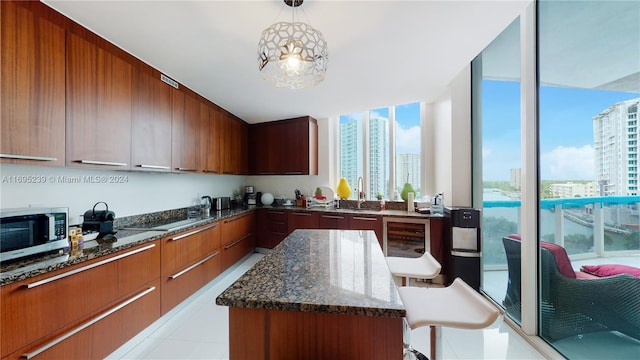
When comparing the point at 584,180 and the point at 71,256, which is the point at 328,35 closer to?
the point at 584,180

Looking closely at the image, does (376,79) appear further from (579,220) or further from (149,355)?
(149,355)

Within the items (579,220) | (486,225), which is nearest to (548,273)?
(579,220)

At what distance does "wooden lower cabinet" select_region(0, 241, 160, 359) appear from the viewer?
1117 mm

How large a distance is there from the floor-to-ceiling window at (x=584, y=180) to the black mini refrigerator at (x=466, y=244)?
449mm

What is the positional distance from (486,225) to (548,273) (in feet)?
2.75

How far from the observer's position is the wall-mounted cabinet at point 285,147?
12.8 ft

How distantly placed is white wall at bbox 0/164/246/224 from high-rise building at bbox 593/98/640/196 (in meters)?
3.65

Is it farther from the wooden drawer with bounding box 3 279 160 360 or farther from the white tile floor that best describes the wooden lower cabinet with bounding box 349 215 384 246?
the wooden drawer with bounding box 3 279 160 360

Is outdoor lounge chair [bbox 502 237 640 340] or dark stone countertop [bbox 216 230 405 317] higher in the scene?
dark stone countertop [bbox 216 230 405 317]

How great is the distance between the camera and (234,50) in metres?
1.96

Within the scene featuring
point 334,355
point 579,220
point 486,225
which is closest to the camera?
point 334,355

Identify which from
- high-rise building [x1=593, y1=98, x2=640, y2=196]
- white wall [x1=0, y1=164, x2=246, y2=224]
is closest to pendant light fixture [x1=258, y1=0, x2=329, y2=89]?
high-rise building [x1=593, y1=98, x2=640, y2=196]

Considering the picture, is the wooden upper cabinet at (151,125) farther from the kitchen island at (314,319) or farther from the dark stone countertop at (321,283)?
the kitchen island at (314,319)

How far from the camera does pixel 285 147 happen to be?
404 centimetres
